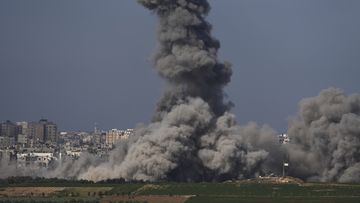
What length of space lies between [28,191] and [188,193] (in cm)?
1660

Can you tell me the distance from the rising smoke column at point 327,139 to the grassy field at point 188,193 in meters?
8.97

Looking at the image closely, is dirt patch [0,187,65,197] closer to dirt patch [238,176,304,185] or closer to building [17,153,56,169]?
dirt patch [238,176,304,185]

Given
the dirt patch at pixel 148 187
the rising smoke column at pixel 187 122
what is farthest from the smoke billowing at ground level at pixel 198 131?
the dirt patch at pixel 148 187

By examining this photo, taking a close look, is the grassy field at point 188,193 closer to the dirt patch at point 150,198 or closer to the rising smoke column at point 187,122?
the dirt patch at point 150,198

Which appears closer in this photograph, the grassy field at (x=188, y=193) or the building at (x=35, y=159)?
the grassy field at (x=188, y=193)

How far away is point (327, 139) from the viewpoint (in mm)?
103938

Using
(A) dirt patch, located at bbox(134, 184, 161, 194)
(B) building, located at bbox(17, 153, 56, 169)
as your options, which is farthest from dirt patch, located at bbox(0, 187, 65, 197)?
(B) building, located at bbox(17, 153, 56, 169)

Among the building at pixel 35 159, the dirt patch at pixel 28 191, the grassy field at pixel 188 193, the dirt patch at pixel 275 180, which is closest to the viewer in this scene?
the grassy field at pixel 188 193

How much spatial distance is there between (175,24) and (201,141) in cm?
1305

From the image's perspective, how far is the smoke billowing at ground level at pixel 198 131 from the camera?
97.8m

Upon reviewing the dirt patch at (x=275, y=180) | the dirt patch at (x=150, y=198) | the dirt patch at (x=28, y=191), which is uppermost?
the dirt patch at (x=275, y=180)

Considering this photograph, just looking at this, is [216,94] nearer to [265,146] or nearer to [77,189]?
[265,146]

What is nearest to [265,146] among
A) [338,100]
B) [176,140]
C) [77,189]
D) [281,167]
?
[281,167]

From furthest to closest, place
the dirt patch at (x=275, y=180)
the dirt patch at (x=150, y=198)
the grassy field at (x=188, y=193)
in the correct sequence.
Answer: the dirt patch at (x=275, y=180)
the grassy field at (x=188, y=193)
the dirt patch at (x=150, y=198)
